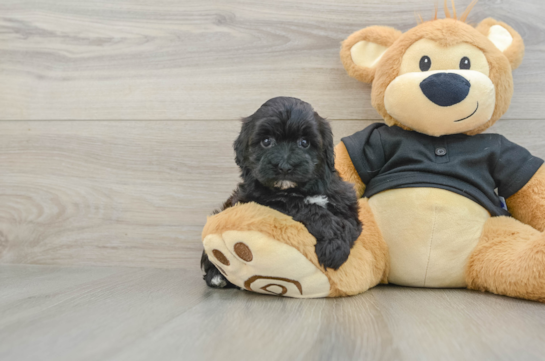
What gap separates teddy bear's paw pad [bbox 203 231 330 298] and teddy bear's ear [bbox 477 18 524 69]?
92 cm

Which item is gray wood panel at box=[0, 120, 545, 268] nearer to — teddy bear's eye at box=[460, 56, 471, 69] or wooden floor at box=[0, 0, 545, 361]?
wooden floor at box=[0, 0, 545, 361]

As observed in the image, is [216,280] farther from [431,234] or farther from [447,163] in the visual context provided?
[447,163]

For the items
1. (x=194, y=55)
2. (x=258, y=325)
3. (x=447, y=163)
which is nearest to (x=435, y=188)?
(x=447, y=163)

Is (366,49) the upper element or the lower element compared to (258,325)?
upper

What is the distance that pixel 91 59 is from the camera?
5.41ft

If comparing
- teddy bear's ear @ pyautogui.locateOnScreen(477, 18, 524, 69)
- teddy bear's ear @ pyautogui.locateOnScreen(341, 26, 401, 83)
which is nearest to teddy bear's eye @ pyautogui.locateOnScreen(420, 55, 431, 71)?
teddy bear's ear @ pyautogui.locateOnScreen(341, 26, 401, 83)

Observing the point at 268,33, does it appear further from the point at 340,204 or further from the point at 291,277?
the point at 291,277

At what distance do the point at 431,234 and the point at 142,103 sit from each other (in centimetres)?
116

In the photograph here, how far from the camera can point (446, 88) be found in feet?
3.66

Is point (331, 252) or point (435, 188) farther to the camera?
point (435, 188)

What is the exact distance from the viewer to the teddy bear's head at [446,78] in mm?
1137

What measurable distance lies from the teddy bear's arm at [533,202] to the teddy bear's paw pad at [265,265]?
0.65m

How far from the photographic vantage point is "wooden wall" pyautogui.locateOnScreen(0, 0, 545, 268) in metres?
1.54

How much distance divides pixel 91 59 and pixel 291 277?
4.09ft
